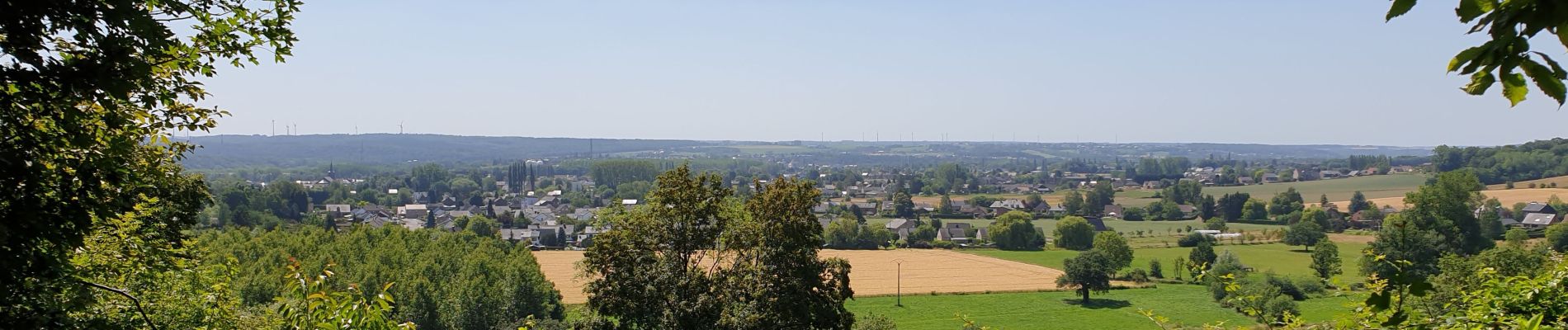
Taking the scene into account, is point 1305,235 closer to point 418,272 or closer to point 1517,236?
point 1517,236

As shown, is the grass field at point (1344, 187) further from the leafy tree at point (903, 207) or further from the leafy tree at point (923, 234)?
the leafy tree at point (923, 234)

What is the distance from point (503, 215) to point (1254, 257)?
62.1 metres

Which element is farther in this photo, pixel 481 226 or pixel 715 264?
pixel 481 226

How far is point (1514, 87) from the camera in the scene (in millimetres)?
1975

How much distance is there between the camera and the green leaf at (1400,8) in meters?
1.93

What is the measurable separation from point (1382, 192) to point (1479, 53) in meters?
112

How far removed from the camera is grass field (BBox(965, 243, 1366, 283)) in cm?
4738

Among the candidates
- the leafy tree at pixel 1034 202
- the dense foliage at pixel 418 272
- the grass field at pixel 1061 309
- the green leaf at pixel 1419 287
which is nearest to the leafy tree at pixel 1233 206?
the leafy tree at pixel 1034 202

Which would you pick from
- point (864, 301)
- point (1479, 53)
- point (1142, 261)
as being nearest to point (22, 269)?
point (1479, 53)

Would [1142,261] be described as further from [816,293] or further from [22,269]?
[22,269]

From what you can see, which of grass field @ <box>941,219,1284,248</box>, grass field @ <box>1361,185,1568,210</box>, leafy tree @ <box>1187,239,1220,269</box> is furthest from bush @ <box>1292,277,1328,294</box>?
grass field @ <box>1361,185,1568,210</box>

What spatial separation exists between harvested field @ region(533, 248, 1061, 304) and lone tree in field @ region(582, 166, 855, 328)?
93.7 feet

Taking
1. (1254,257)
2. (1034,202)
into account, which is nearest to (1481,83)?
(1254,257)

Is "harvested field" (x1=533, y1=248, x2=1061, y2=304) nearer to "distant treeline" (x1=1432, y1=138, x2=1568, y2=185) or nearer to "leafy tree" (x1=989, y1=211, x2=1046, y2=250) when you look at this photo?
"leafy tree" (x1=989, y1=211, x2=1046, y2=250)
